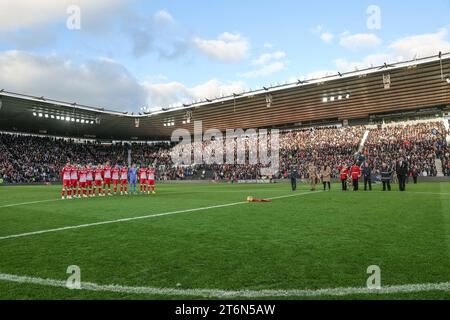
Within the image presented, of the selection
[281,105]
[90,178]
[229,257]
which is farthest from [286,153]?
[229,257]

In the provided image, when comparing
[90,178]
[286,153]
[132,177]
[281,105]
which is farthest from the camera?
[286,153]

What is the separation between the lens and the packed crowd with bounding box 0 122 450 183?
37469mm

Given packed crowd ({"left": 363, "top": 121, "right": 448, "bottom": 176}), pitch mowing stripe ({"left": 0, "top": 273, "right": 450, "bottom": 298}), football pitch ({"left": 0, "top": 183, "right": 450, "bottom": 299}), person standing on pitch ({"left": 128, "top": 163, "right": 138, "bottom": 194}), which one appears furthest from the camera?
packed crowd ({"left": 363, "top": 121, "right": 448, "bottom": 176})

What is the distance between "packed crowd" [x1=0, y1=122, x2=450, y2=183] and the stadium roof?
2.39 m

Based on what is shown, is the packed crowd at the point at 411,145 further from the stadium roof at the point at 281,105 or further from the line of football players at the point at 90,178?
the line of football players at the point at 90,178

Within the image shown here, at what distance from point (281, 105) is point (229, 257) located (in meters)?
39.5

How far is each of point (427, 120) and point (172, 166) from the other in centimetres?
3575

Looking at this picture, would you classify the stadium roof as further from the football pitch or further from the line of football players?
the football pitch

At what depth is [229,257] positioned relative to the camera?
5.06m

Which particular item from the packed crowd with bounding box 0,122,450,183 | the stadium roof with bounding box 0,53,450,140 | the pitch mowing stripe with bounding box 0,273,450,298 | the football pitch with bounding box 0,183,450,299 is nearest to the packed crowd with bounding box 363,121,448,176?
→ the packed crowd with bounding box 0,122,450,183

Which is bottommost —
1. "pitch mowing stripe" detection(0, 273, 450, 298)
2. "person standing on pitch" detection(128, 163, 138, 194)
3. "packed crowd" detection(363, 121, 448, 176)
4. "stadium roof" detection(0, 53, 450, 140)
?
"pitch mowing stripe" detection(0, 273, 450, 298)

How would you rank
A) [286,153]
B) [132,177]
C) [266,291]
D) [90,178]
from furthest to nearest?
[286,153] → [132,177] → [90,178] → [266,291]

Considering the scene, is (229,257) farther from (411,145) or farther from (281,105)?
(281,105)

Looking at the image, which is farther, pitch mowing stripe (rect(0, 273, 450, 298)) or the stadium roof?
the stadium roof
